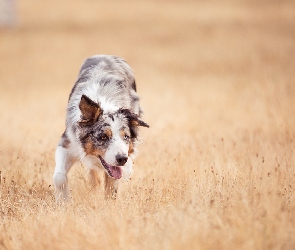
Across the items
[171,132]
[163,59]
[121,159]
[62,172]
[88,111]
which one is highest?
[163,59]

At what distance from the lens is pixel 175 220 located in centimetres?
486

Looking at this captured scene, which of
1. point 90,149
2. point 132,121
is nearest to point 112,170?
point 90,149

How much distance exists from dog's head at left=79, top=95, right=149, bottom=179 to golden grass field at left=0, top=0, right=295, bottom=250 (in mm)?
403

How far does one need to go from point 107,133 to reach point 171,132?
14.1 ft

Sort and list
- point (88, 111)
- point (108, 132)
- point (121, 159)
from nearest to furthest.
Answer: point (121, 159) < point (108, 132) < point (88, 111)

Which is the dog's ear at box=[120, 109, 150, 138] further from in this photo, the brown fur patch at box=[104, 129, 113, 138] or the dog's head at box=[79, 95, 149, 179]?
the brown fur patch at box=[104, 129, 113, 138]

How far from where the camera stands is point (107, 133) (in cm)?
595

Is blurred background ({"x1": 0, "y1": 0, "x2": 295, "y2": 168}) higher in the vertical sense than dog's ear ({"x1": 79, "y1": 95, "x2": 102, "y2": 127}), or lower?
higher

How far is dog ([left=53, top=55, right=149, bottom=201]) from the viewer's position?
19.6 ft

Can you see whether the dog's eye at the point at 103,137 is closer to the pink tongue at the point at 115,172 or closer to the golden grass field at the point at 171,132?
the pink tongue at the point at 115,172

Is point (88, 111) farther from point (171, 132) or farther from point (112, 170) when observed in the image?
point (171, 132)

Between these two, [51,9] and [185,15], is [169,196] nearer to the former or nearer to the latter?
[185,15]

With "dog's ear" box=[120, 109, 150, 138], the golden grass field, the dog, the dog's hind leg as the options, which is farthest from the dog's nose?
the dog's hind leg

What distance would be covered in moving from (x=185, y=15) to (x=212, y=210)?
25.5 meters
